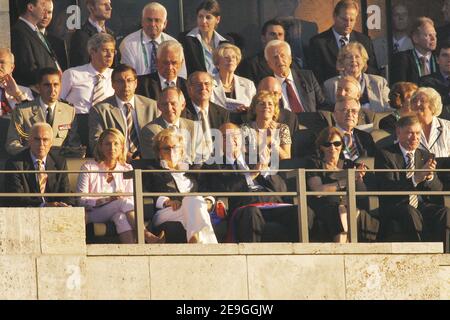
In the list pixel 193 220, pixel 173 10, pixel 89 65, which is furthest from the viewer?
pixel 173 10

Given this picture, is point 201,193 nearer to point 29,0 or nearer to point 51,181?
point 51,181

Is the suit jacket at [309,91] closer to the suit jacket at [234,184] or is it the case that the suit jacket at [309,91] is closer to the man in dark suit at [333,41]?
the man in dark suit at [333,41]

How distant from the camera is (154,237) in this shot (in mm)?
23375

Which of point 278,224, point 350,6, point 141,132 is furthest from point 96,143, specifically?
point 350,6

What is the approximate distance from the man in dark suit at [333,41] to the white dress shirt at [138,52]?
5.28 ft

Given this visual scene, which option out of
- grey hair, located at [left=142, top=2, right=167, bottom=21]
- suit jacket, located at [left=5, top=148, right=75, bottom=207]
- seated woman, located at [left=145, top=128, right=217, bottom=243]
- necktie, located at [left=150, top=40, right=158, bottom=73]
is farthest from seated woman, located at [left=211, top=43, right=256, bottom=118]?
suit jacket, located at [left=5, top=148, right=75, bottom=207]

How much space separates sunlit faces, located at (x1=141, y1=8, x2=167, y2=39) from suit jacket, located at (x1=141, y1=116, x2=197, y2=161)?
1720 mm

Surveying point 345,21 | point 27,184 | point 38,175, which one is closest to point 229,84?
point 345,21

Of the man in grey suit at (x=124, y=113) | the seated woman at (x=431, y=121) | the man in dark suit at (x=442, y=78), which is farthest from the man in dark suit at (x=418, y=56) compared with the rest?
the man in grey suit at (x=124, y=113)

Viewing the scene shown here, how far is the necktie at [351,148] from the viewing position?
24875 mm

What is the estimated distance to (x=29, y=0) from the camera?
1033 inches

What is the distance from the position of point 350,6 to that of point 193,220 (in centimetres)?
483

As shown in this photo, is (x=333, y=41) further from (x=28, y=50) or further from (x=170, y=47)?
(x=28, y=50)

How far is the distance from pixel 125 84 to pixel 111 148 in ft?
4.67
